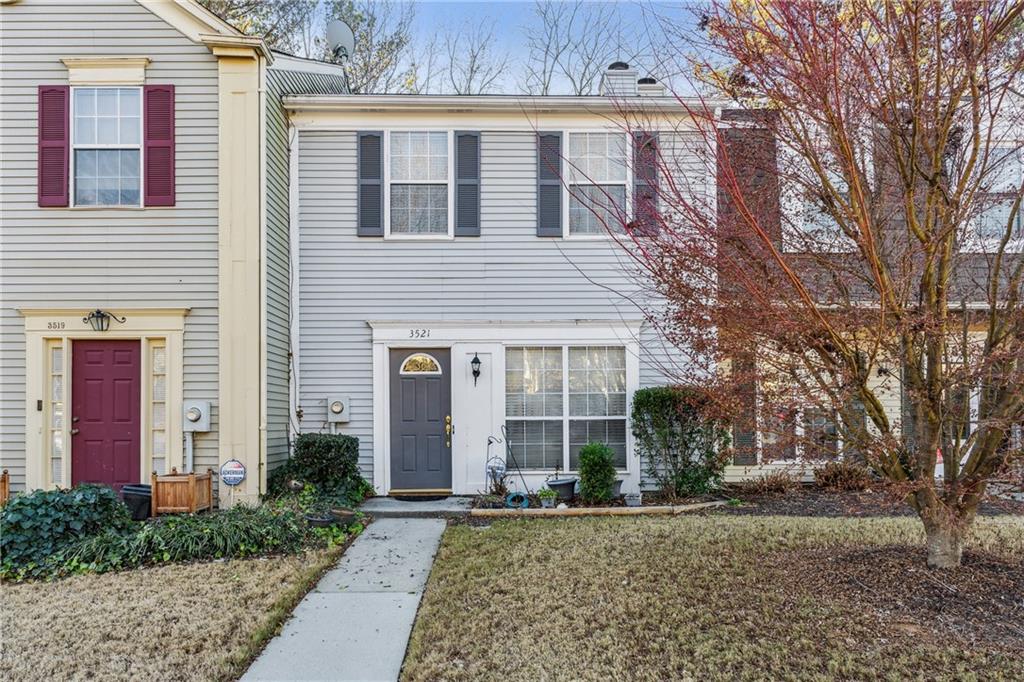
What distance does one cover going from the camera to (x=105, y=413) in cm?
847

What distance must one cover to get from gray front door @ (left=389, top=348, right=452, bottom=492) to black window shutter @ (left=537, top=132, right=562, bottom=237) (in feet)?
6.86

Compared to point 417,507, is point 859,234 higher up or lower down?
higher up

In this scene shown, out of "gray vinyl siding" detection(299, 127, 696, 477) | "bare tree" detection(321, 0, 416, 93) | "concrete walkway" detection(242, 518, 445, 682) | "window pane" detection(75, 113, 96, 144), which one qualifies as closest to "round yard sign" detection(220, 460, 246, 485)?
"gray vinyl siding" detection(299, 127, 696, 477)

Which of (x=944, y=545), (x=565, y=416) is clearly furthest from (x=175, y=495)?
(x=944, y=545)

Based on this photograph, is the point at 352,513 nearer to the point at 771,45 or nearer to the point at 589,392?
the point at 589,392

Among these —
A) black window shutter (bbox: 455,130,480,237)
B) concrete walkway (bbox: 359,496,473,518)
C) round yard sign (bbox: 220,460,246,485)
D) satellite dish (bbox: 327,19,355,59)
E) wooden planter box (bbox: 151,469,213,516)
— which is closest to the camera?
wooden planter box (bbox: 151,469,213,516)

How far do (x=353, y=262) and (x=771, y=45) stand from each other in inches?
254

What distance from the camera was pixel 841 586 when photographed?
4.82m

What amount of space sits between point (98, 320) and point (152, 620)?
15.7 feet

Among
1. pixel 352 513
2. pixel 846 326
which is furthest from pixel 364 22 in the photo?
pixel 846 326

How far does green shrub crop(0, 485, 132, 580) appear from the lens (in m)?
5.93

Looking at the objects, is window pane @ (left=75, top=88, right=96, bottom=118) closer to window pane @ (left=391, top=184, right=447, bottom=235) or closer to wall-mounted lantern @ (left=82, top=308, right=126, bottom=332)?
wall-mounted lantern @ (left=82, top=308, right=126, bottom=332)

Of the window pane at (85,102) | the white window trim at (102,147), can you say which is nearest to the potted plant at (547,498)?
the white window trim at (102,147)

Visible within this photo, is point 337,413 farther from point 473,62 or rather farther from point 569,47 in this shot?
point 569,47
